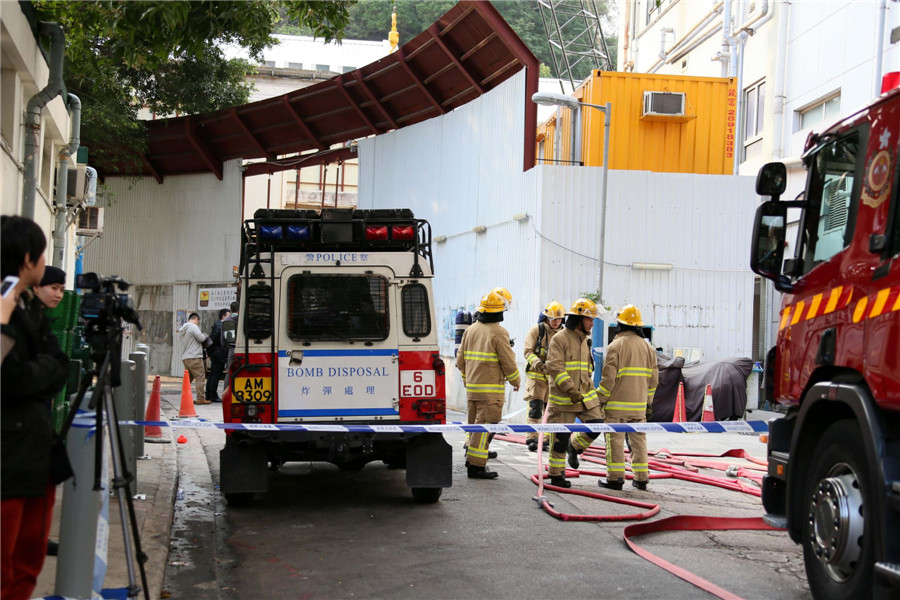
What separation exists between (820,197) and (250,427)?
4.80 metres

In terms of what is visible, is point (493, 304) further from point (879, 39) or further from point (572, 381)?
point (879, 39)

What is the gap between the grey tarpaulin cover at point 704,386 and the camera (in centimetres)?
1728

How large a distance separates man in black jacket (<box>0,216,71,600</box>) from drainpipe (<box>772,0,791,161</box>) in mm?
21625

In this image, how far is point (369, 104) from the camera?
991 inches

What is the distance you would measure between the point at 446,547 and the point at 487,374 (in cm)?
361

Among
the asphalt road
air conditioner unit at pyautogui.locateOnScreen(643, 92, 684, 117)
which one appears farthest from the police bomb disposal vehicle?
air conditioner unit at pyautogui.locateOnScreen(643, 92, 684, 117)

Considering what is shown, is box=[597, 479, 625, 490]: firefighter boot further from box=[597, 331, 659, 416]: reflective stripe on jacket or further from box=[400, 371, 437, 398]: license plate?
box=[400, 371, 437, 398]: license plate

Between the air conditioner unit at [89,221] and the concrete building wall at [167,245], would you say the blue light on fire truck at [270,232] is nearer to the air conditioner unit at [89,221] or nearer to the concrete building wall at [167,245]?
the air conditioner unit at [89,221]

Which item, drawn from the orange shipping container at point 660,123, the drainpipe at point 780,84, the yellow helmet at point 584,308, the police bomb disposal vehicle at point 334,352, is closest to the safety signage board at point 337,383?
the police bomb disposal vehicle at point 334,352

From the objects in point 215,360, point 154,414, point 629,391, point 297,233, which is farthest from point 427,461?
point 215,360

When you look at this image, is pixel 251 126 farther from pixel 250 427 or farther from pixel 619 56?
pixel 250 427

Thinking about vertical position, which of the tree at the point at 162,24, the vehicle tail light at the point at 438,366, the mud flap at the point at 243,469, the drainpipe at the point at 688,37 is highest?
the drainpipe at the point at 688,37

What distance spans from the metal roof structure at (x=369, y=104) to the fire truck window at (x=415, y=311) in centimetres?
1097

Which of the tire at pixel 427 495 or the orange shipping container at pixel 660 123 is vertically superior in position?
the orange shipping container at pixel 660 123
